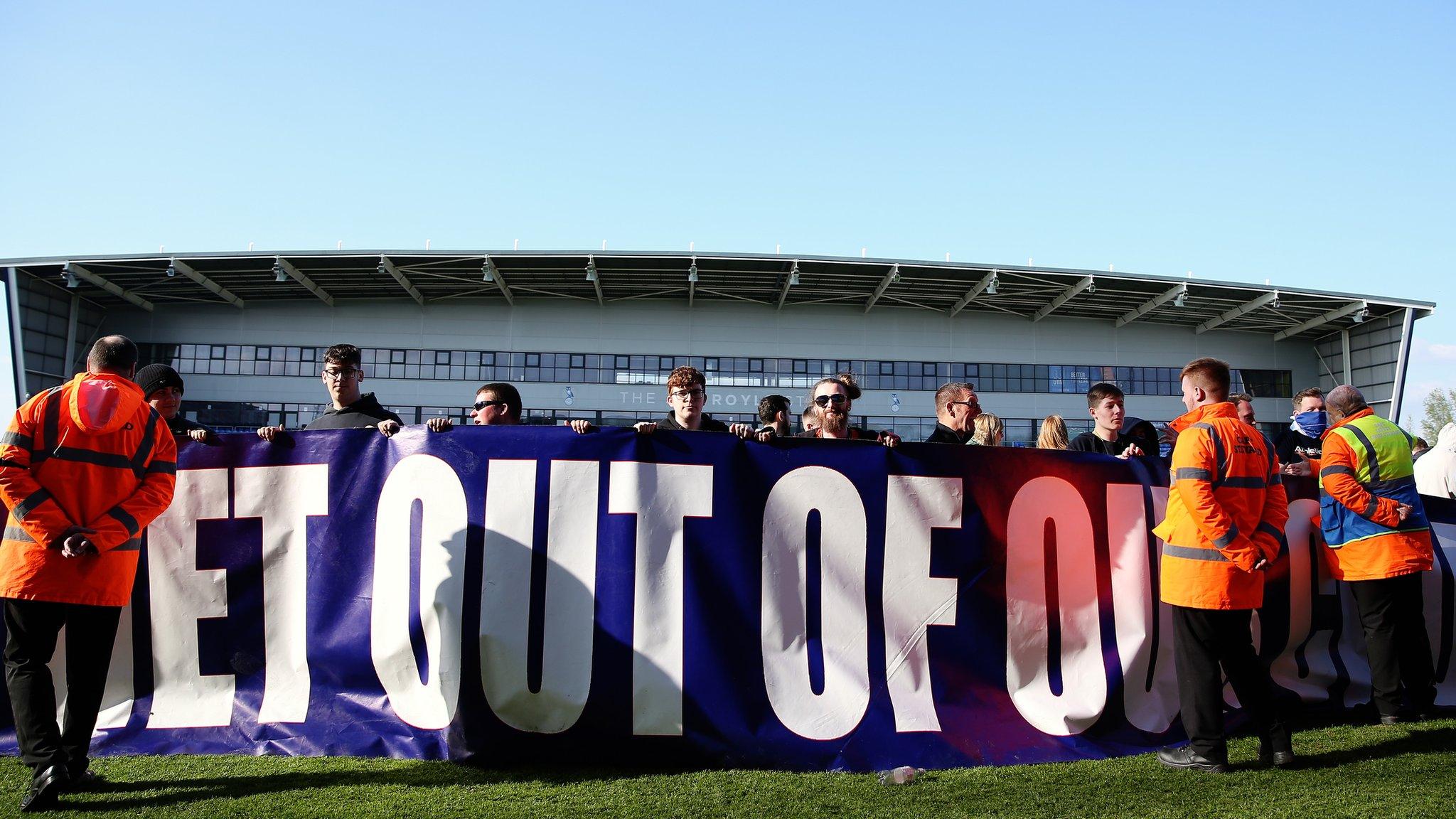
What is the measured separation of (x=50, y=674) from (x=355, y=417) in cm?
172

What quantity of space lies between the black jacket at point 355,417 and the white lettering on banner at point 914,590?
8.74 ft

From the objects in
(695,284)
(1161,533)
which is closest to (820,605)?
(1161,533)

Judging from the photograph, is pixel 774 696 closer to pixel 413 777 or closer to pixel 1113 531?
pixel 413 777

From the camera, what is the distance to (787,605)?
3967mm

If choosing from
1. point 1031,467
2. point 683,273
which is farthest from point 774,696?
point 683,273

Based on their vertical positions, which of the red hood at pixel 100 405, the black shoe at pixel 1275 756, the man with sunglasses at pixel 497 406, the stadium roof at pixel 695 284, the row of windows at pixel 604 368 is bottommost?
the black shoe at pixel 1275 756

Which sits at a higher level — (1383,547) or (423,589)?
(1383,547)

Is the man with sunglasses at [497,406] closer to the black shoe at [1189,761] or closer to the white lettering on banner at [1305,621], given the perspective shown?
the black shoe at [1189,761]

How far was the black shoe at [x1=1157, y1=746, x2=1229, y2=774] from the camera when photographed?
3.65m

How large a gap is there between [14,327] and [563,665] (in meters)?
37.7

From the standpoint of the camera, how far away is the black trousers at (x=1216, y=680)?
3.66 metres

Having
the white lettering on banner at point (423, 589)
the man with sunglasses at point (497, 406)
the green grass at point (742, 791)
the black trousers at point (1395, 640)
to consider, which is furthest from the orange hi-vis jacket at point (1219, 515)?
the man with sunglasses at point (497, 406)

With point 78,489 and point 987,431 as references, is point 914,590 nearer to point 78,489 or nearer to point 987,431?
point 987,431

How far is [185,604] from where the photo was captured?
4.13 metres
